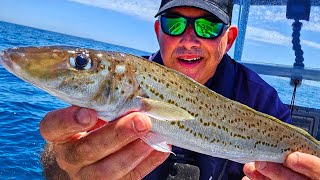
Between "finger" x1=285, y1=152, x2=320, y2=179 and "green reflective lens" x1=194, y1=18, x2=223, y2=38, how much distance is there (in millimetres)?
1728

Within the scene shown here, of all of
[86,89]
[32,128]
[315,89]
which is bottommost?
[32,128]

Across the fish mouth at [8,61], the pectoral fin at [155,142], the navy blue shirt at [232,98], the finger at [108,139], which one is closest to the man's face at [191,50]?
the navy blue shirt at [232,98]

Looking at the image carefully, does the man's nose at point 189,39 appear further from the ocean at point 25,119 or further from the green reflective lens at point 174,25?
the ocean at point 25,119

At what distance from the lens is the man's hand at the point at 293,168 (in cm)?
357

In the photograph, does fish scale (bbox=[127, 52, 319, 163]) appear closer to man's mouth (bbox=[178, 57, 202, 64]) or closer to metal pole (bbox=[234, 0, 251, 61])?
man's mouth (bbox=[178, 57, 202, 64])

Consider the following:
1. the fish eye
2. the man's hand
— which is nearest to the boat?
the man's hand

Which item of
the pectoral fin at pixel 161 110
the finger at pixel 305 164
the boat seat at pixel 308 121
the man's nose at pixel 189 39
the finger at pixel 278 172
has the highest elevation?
the man's nose at pixel 189 39

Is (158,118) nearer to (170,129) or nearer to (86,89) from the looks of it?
(170,129)

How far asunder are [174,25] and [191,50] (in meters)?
0.36

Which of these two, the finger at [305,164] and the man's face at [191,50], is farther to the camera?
the man's face at [191,50]

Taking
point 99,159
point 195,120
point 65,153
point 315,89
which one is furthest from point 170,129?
point 315,89

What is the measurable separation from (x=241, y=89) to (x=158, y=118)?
7.83ft

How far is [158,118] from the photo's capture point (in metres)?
3.00

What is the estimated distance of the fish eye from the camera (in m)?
3.07
